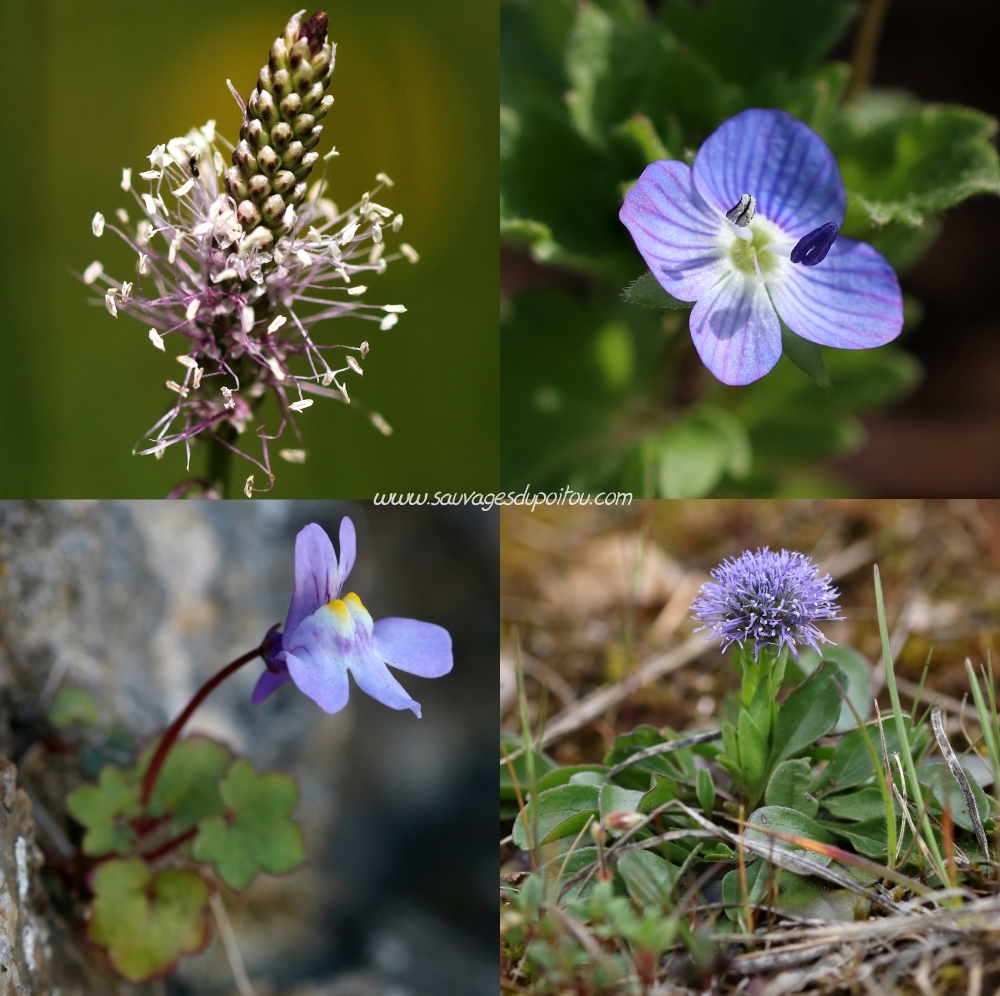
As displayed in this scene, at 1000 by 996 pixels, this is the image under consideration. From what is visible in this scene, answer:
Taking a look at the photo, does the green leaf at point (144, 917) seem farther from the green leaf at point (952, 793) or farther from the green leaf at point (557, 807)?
the green leaf at point (952, 793)

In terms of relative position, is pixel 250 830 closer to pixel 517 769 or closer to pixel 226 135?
pixel 517 769

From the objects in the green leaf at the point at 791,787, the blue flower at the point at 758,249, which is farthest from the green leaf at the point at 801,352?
the green leaf at the point at 791,787

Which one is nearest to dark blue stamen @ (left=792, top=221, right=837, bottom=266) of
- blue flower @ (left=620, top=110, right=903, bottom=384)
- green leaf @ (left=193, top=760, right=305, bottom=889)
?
blue flower @ (left=620, top=110, right=903, bottom=384)

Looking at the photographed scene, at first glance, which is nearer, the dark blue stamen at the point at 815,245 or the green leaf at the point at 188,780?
the dark blue stamen at the point at 815,245

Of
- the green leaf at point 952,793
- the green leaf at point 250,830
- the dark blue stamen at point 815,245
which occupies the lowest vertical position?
the green leaf at point 250,830

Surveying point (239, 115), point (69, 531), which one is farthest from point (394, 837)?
point (239, 115)

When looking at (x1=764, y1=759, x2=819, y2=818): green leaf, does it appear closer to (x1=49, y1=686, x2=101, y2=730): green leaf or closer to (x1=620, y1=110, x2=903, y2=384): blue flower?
(x1=620, y1=110, x2=903, y2=384): blue flower
